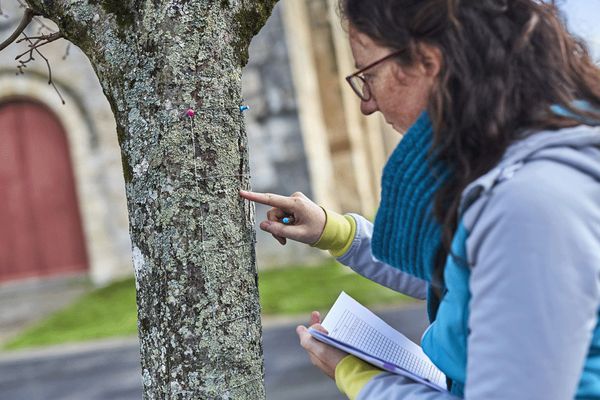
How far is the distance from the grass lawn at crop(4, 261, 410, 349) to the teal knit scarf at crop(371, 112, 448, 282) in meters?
7.44

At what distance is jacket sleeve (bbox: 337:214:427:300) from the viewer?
87.9 inches

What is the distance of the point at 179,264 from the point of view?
1.89m

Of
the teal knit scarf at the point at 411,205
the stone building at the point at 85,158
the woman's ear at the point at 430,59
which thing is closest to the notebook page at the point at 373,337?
the teal knit scarf at the point at 411,205

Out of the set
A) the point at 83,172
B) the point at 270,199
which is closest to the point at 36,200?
the point at 83,172

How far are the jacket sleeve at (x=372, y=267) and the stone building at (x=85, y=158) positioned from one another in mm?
9551

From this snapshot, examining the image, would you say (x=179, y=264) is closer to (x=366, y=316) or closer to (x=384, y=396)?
(x=366, y=316)

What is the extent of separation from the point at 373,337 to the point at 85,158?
11.1 m

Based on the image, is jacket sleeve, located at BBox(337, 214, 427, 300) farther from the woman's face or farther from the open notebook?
the woman's face

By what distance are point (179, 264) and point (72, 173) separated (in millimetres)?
11323

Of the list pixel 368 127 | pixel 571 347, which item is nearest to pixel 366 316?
pixel 571 347

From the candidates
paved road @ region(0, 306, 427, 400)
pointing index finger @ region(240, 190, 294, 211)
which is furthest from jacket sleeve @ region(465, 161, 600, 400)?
paved road @ region(0, 306, 427, 400)

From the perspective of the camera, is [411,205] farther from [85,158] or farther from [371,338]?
[85,158]

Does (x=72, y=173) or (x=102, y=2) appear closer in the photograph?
(x=102, y=2)

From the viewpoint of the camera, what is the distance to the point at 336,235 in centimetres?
226
